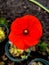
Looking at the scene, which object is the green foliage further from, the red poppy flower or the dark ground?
the red poppy flower

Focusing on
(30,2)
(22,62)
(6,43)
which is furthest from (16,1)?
(22,62)

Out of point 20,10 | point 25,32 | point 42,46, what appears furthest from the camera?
point 20,10

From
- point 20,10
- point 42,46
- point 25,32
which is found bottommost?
point 42,46

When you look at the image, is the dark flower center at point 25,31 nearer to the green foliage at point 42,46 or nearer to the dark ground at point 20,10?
the green foliage at point 42,46

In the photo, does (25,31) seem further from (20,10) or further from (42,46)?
(20,10)

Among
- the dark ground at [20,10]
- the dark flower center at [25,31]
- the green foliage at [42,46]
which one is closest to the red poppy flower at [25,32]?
the dark flower center at [25,31]

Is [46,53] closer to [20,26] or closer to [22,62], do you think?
[22,62]

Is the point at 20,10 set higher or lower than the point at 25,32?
lower

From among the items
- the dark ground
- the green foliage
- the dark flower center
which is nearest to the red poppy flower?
the dark flower center

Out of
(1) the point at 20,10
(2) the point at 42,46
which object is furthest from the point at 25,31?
(1) the point at 20,10
